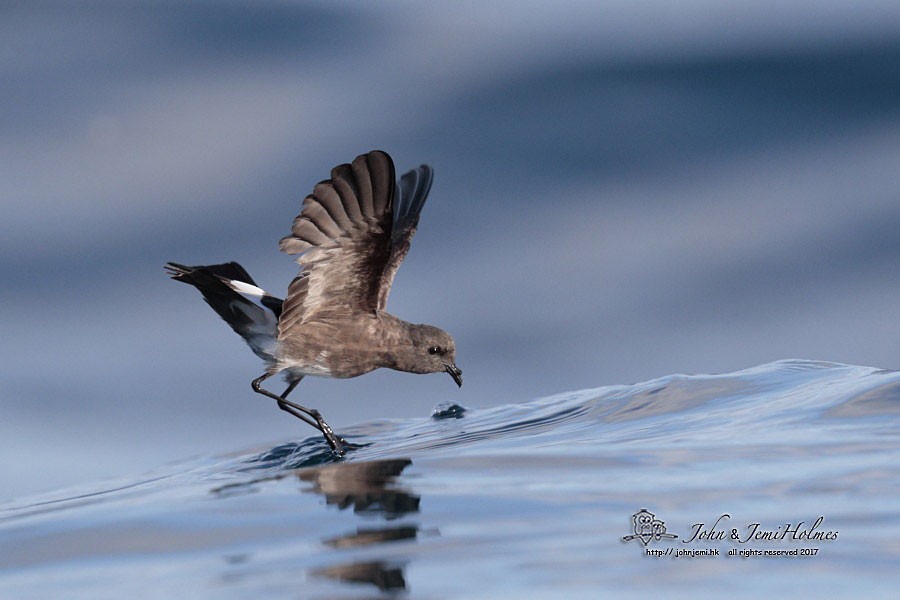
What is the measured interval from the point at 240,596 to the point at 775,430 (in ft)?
9.12

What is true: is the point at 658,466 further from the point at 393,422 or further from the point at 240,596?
the point at 393,422

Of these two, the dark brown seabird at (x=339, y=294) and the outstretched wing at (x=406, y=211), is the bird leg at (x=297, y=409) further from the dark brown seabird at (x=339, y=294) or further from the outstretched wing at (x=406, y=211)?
the outstretched wing at (x=406, y=211)

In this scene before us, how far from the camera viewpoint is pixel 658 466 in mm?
4254

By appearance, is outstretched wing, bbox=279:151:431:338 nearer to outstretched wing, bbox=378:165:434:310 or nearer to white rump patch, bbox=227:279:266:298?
white rump patch, bbox=227:279:266:298

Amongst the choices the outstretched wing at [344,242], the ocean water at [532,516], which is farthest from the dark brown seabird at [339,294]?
the ocean water at [532,516]

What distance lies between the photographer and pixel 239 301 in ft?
22.4

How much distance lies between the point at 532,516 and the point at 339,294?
3261 mm

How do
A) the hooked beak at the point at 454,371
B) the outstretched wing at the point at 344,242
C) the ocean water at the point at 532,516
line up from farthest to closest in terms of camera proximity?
the hooked beak at the point at 454,371
the outstretched wing at the point at 344,242
the ocean water at the point at 532,516

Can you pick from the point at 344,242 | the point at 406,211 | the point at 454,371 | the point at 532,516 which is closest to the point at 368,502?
the point at 532,516

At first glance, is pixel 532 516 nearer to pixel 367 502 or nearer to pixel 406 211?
pixel 367 502

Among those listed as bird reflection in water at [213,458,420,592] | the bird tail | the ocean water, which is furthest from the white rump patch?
bird reflection in water at [213,458,420,592]

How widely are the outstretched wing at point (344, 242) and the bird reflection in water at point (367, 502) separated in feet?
4.78

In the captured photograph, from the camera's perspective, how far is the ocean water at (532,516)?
113 inches

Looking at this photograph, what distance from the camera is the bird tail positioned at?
650 centimetres
